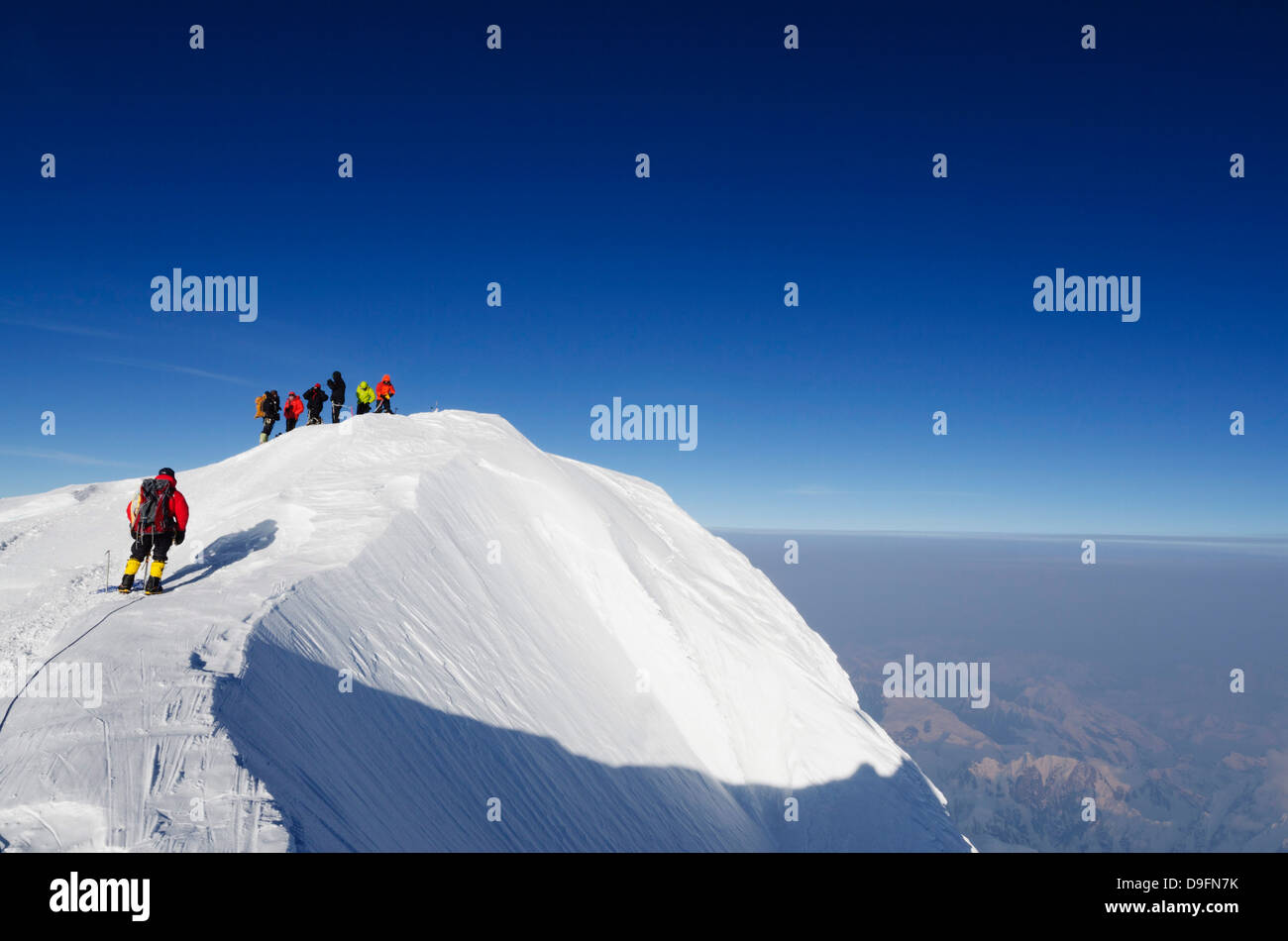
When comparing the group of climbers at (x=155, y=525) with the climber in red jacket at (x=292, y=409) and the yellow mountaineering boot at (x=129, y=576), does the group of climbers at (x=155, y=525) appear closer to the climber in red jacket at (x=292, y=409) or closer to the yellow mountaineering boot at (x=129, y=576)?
the yellow mountaineering boot at (x=129, y=576)

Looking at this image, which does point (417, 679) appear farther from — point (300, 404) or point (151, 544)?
point (300, 404)

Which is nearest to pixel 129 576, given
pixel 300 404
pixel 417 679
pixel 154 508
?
pixel 154 508

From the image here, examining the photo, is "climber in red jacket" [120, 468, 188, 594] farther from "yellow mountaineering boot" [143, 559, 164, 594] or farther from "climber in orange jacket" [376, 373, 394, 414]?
"climber in orange jacket" [376, 373, 394, 414]

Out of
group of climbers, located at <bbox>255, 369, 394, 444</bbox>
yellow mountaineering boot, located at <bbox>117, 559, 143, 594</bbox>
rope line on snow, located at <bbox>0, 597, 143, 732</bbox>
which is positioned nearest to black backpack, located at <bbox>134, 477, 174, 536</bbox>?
yellow mountaineering boot, located at <bbox>117, 559, 143, 594</bbox>
